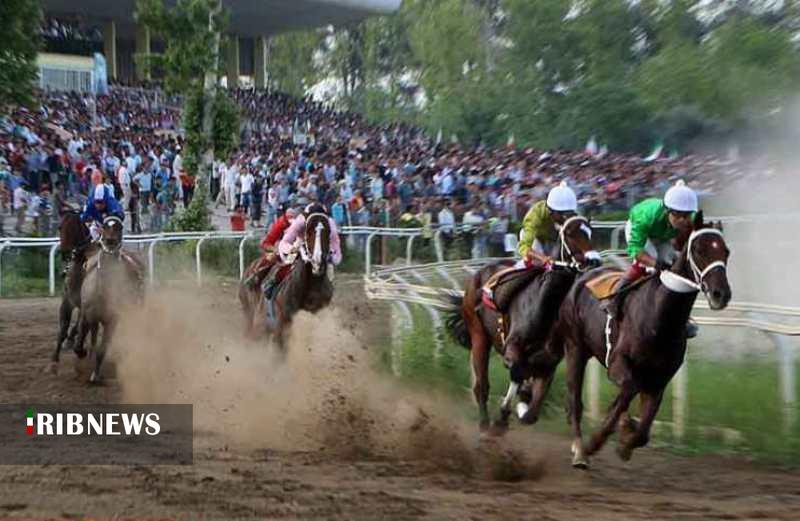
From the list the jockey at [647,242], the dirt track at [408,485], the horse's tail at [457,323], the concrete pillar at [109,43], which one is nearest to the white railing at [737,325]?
the horse's tail at [457,323]

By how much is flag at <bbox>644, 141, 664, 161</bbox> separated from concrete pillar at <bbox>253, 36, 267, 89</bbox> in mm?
21159

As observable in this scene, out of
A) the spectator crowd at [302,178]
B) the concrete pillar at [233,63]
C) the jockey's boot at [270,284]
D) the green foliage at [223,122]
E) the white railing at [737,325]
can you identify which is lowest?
the white railing at [737,325]

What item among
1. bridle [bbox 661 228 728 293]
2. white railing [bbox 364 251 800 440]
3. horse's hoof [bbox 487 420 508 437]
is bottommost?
horse's hoof [bbox 487 420 508 437]

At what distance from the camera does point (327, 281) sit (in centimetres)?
1018

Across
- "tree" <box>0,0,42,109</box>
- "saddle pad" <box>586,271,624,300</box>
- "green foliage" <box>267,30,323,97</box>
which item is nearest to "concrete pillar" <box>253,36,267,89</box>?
"green foliage" <box>267,30,323,97</box>

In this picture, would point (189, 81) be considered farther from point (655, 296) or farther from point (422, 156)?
point (655, 296)

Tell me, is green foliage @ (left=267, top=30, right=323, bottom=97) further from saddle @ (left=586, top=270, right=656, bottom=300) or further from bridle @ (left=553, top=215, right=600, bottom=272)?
saddle @ (left=586, top=270, right=656, bottom=300)

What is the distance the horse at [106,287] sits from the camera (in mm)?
10570

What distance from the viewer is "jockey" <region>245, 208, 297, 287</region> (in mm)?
10852

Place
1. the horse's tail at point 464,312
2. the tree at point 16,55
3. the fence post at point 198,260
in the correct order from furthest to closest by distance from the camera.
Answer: the tree at point 16,55 → the fence post at point 198,260 → the horse's tail at point 464,312

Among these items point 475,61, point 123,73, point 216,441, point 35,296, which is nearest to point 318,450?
point 216,441

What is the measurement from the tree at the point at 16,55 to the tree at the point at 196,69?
99.5 inches

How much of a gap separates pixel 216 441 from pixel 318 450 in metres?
0.76

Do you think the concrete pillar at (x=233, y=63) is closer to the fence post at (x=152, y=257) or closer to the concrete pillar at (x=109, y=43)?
the concrete pillar at (x=109, y=43)
